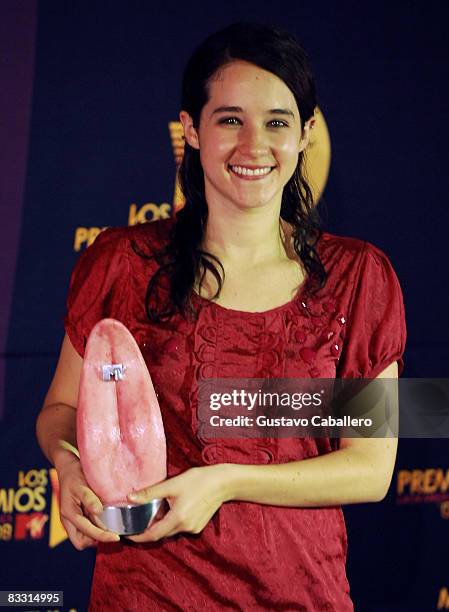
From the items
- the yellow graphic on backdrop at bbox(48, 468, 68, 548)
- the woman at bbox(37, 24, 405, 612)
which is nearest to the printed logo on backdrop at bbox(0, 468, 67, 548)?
the yellow graphic on backdrop at bbox(48, 468, 68, 548)

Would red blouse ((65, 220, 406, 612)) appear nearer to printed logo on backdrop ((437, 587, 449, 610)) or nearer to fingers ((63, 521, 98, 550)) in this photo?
fingers ((63, 521, 98, 550))

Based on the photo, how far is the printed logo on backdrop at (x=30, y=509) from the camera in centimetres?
225

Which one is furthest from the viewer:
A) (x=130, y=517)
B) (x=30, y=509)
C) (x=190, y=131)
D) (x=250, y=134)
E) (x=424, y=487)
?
(x=424, y=487)

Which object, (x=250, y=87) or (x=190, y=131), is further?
(x=190, y=131)

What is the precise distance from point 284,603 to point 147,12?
1449mm

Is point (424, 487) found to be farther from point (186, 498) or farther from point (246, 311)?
point (186, 498)

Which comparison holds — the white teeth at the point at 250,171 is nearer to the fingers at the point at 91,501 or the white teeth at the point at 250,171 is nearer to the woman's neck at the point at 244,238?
the woman's neck at the point at 244,238

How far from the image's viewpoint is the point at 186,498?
1.27 m

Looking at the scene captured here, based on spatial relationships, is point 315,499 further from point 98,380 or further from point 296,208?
point 296,208

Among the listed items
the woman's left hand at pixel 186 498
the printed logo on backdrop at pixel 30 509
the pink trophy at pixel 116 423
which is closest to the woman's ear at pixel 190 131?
the pink trophy at pixel 116 423

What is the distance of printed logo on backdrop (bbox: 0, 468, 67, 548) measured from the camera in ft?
7.39

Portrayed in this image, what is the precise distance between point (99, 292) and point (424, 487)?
1.33 metres

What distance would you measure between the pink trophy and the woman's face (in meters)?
0.29

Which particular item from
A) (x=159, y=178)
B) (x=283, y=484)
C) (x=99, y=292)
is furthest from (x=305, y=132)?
(x=159, y=178)
